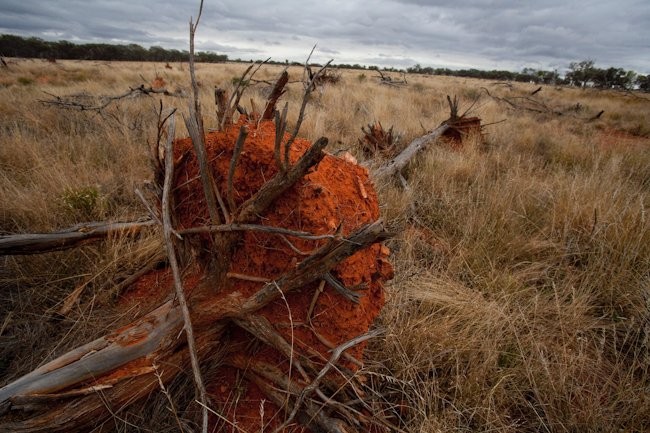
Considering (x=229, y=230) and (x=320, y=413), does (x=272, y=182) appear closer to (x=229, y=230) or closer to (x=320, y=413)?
(x=229, y=230)

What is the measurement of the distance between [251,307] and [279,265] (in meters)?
0.21

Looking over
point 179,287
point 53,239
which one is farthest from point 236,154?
point 53,239

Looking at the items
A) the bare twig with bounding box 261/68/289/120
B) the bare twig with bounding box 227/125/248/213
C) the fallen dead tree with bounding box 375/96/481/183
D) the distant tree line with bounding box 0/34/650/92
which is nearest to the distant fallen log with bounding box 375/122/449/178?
the fallen dead tree with bounding box 375/96/481/183

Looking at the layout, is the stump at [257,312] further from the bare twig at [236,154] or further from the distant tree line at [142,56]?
the distant tree line at [142,56]

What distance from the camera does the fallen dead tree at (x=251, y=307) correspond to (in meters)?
1.13

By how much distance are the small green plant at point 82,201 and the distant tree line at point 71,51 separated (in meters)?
30.1

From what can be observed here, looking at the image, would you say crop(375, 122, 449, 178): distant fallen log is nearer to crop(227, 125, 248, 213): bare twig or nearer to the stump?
the stump

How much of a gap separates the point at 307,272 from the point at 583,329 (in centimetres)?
182

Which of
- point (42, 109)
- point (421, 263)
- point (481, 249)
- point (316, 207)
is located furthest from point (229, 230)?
point (42, 109)

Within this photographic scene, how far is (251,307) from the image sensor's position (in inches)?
52.5

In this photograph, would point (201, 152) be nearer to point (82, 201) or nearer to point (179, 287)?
point (179, 287)

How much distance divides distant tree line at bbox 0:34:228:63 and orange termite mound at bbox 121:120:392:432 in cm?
3154

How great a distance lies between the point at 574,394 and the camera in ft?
5.27

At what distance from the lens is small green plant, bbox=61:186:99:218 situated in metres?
2.62
